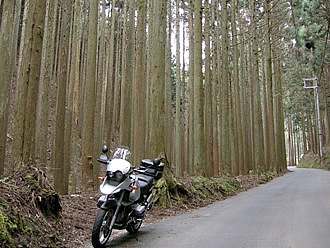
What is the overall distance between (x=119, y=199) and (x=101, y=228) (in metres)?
0.48

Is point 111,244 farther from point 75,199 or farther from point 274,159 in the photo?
point 274,159

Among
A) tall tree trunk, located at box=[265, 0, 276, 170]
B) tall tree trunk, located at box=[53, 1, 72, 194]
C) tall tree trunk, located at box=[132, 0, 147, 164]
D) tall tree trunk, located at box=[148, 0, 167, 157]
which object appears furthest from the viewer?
tall tree trunk, located at box=[265, 0, 276, 170]

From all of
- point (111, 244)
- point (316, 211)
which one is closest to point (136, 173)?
point (111, 244)

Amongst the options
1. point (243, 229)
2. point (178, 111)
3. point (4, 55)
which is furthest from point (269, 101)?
point (243, 229)

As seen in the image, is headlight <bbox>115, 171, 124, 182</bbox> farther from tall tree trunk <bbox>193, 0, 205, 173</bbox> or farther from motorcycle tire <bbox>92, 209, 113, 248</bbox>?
tall tree trunk <bbox>193, 0, 205, 173</bbox>

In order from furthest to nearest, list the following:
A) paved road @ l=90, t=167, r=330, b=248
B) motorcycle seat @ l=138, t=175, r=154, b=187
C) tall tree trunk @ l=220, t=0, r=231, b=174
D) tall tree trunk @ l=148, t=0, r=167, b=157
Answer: tall tree trunk @ l=220, t=0, r=231, b=174 < tall tree trunk @ l=148, t=0, r=167, b=157 < motorcycle seat @ l=138, t=175, r=154, b=187 < paved road @ l=90, t=167, r=330, b=248

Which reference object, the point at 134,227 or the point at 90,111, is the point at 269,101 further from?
the point at 134,227

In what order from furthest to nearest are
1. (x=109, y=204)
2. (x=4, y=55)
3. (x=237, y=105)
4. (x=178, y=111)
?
1. (x=178, y=111)
2. (x=237, y=105)
3. (x=4, y=55)
4. (x=109, y=204)

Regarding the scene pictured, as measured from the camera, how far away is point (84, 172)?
10656 mm

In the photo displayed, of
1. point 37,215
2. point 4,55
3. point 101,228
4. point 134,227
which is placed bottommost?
point 134,227

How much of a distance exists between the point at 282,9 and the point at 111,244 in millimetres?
23292

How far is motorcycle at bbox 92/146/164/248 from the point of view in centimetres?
480

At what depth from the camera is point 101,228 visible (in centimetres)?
478

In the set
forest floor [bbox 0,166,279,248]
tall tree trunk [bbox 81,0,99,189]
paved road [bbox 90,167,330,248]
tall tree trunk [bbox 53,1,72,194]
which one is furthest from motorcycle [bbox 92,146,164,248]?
tall tree trunk [bbox 53,1,72,194]
